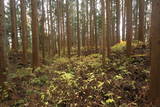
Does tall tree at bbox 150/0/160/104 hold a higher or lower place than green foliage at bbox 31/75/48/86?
higher

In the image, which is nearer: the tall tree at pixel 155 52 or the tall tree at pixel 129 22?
the tall tree at pixel 155 52

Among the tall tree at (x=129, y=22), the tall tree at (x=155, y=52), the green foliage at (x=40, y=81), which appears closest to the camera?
the tall tree at (x=155, y=52)

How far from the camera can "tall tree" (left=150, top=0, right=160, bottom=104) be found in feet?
14.5

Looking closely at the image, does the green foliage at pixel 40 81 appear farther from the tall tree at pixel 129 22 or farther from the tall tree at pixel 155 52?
the tall tree at pixel 129 22

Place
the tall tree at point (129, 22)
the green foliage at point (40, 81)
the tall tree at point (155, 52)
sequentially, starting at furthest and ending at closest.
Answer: the tall tree at point (129, 22) < the green foliage at point (40, 81) < the tall tree at point (155, 52)

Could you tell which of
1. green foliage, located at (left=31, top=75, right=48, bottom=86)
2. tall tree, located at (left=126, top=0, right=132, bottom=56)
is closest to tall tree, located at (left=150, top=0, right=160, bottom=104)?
green foliage, located at (left=31, top=75, right=48, bottom=86)

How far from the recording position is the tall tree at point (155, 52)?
441 centimetres

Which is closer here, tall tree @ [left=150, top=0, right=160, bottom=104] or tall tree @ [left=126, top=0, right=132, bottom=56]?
tall tree @ [left=150, top=0, right=160, bottom=104]

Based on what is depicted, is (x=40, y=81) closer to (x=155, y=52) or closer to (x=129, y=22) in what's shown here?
(x=155, y=52)

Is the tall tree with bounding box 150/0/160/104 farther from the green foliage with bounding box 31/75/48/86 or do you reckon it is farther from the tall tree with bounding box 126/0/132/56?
the tall tree with bounding box 126/0/132/56

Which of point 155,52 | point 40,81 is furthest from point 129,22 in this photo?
point 155,52

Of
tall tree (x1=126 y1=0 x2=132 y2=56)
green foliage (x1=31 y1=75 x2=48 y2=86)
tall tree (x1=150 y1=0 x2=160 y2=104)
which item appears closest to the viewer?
tall tree (x1=150 y1=0 x2=160 y2=104)

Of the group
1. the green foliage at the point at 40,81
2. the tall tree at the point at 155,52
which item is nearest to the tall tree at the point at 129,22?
the green foliage at the point at 40,81

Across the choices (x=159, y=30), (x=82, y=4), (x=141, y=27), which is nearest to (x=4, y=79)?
(x=159, y=30)
